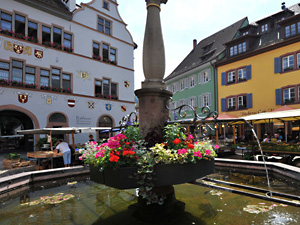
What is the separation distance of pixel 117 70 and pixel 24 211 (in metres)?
20.0

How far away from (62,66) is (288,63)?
66.1 feet

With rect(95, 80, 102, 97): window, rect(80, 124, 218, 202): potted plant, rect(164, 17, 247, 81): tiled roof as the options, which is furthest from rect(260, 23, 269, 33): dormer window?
rect(80, 124, 218, 202): potted plant

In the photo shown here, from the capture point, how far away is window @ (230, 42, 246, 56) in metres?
24.3

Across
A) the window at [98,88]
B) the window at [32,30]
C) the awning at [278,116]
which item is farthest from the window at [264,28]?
the window at [32,30]

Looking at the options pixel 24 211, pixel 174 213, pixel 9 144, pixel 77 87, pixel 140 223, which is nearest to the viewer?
pixel 140 223

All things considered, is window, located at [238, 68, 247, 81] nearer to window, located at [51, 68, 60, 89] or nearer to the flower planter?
window, located at [51, 68, 60, 89]

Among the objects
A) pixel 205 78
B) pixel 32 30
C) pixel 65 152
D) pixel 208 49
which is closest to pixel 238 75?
pixel 205 78

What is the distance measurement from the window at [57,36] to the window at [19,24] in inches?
91.7

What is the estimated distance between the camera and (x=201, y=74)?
97.2 ft

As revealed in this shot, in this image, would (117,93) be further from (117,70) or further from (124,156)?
(124,156)

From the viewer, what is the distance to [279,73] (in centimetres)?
2075

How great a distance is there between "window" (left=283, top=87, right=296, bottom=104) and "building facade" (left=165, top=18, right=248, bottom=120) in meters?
8.04

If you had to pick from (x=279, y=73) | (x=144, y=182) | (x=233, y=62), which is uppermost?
(x=233, y=62)

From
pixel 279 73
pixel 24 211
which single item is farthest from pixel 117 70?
pixel 24 211
